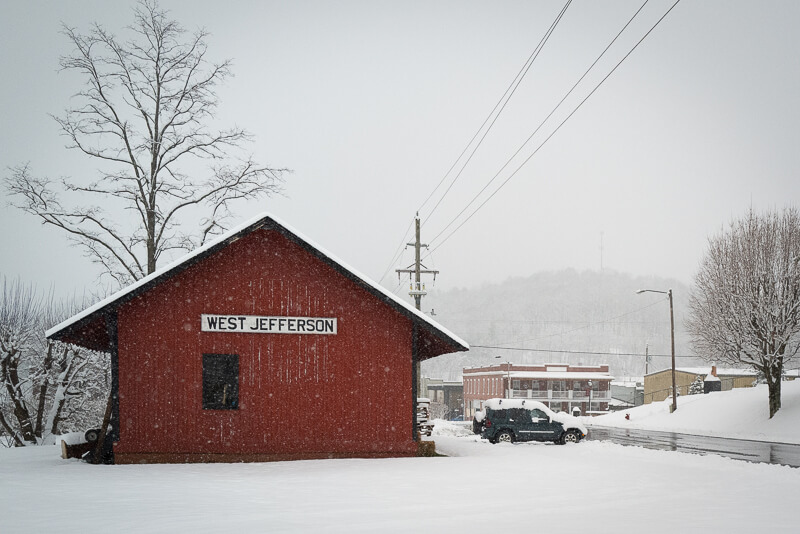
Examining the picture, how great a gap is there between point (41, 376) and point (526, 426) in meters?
21.7

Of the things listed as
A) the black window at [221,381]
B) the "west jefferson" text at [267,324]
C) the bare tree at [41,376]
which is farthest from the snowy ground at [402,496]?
the bare tree at [41,376]

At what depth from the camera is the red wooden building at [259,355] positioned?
1578 cm

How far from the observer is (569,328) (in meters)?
185

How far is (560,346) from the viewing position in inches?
6850

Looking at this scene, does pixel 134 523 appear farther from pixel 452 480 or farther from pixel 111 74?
pixel 111 74

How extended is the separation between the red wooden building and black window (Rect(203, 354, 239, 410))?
0.09 ft

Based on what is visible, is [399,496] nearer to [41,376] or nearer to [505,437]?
[505,437]

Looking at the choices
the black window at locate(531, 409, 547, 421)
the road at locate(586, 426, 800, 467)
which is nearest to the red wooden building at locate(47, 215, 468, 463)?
the black window at locate(531, 409, 547, 421)

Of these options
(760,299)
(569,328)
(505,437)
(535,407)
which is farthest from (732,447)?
(569,328)

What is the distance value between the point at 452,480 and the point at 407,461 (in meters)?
3.31

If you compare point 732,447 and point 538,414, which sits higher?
point 538,414

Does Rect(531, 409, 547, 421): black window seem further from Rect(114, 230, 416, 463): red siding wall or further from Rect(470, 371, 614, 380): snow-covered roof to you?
Rect(470, 371, 614, 380): snow-covered roof

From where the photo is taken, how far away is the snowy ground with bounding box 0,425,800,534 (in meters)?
8.91

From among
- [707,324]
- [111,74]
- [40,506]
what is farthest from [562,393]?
[40,506]
